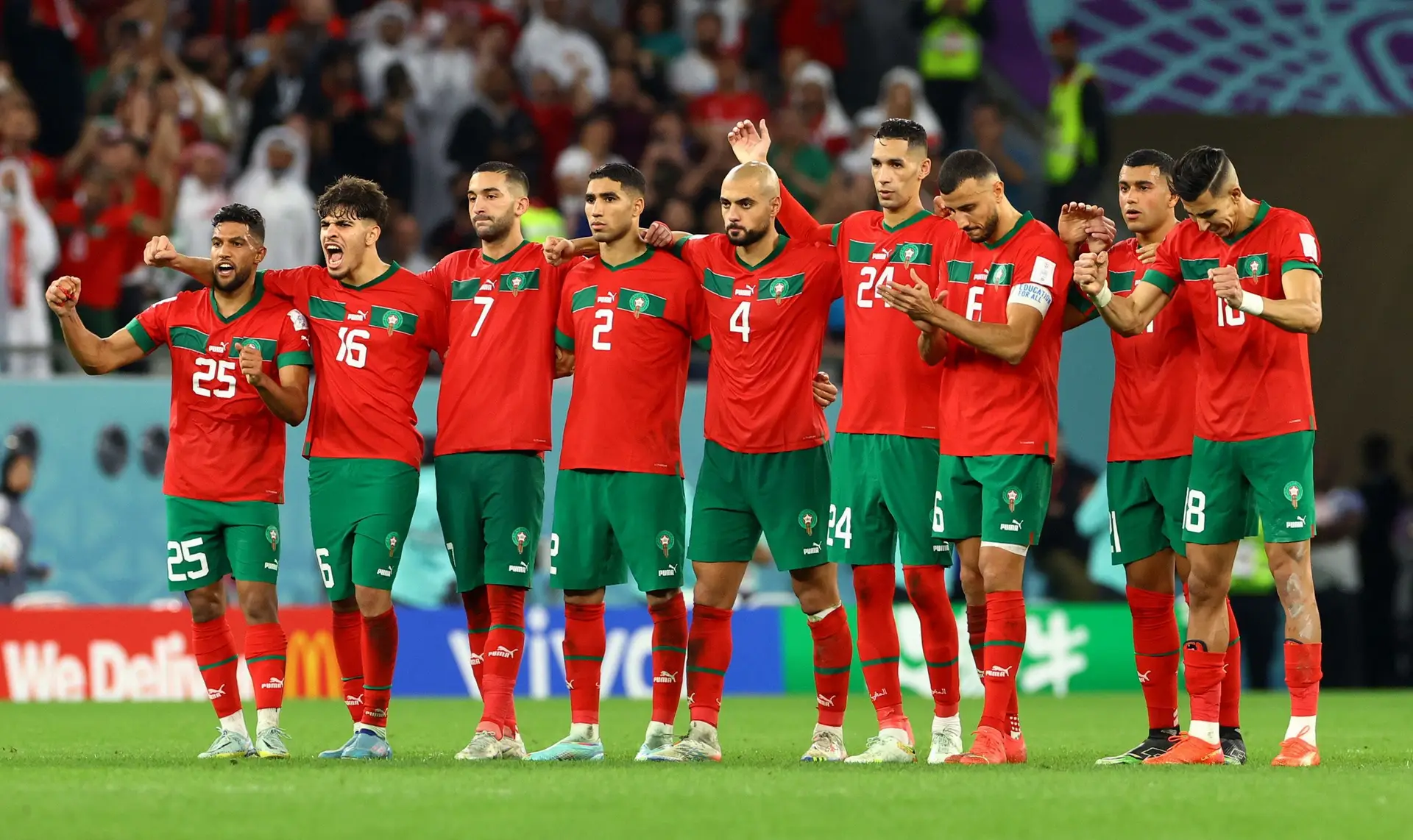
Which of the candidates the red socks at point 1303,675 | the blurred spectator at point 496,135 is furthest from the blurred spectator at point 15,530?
the red socks at point 1303,675

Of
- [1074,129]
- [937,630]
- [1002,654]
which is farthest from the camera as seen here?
[1074,129]

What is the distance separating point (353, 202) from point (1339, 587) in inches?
509

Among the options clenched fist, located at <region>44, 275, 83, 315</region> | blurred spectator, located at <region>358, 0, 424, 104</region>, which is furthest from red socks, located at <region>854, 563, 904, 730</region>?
blurred spectator, located at <region>358, 0, 424, 104</region>

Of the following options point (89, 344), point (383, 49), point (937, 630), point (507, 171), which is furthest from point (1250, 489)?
point (383, 49)

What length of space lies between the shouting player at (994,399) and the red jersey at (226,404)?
10.6 ft

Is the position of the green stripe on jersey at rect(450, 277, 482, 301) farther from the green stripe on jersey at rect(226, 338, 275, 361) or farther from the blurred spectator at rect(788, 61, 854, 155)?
the blurred spectator at rect(788, 61, 854, 155)

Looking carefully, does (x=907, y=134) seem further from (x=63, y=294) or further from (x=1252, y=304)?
(x=63, y=294)

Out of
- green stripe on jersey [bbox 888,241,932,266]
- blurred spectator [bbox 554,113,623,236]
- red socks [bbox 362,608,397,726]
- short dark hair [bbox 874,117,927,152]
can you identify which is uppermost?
blurred spectator [bbox 554,113,623,236]

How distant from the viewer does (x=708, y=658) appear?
10422mm

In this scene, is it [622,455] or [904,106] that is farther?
[904,106]

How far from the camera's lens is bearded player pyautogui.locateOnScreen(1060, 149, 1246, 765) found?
1048 centimetres

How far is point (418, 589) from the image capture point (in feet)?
62.2

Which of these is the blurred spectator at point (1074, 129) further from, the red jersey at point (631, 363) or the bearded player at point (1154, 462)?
the red jersey at point (631, 363)

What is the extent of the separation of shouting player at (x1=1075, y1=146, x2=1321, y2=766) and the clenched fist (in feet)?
16.4
